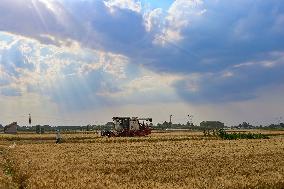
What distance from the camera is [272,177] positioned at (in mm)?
23672

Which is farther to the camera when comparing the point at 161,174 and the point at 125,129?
the point at 125,129

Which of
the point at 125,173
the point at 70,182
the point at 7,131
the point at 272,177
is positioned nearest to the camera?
the point at 70,182

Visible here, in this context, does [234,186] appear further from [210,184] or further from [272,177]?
[272,177]

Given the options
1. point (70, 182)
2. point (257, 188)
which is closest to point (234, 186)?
point (257, 188)

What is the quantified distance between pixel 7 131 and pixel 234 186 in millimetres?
129182

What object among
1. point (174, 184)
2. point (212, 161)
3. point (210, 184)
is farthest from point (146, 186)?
point (212, 161)

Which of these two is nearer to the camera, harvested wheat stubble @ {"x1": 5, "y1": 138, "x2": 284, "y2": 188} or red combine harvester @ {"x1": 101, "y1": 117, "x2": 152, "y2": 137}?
harvested wheat stubble @ {"x1": 5, "y1": 138, "x2": 284, "y2": 188}

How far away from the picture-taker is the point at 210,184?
21328 mm

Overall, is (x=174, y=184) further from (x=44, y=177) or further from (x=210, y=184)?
(x=44, y=177)

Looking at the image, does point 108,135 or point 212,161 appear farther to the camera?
point 108,135

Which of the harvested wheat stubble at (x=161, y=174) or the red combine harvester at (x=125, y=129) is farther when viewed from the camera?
the red combine harvester at (x=125, y=129)

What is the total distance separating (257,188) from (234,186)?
1012mm

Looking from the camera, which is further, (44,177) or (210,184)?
(44,177)

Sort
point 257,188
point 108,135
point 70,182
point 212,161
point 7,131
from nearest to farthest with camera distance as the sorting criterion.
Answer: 1. point 257,188
2. point 70,182
3. point 212,161
4. point 108,135
5. point 7,131
